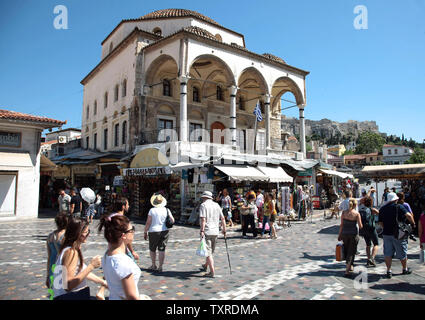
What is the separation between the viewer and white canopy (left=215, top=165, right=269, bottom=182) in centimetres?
1364

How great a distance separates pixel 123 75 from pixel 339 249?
20538mm

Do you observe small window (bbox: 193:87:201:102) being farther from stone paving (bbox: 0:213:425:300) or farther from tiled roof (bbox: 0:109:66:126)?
stone paving (bbox: 0:213:425:300)

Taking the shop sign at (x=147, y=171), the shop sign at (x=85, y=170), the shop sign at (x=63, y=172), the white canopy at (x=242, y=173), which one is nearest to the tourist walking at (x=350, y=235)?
the white canopy at (x=242, y=173)

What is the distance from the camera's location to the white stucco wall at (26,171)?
51.2ft

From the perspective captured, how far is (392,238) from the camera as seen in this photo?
6.14 metres

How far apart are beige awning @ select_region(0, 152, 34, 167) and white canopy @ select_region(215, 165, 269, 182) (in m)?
10.4

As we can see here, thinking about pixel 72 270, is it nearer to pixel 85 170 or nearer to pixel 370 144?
pixel 85 170

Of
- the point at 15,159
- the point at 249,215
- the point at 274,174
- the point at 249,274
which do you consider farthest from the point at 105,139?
the point at 249,274

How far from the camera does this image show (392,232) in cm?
614

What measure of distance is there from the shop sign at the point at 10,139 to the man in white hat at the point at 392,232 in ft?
56.1

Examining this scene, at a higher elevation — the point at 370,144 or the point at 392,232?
the point at 370,144

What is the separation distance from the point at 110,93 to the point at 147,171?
1186 cm

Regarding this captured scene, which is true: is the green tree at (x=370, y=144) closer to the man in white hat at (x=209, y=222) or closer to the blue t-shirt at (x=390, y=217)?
the blue t-shirt at (x=390, y=217)
